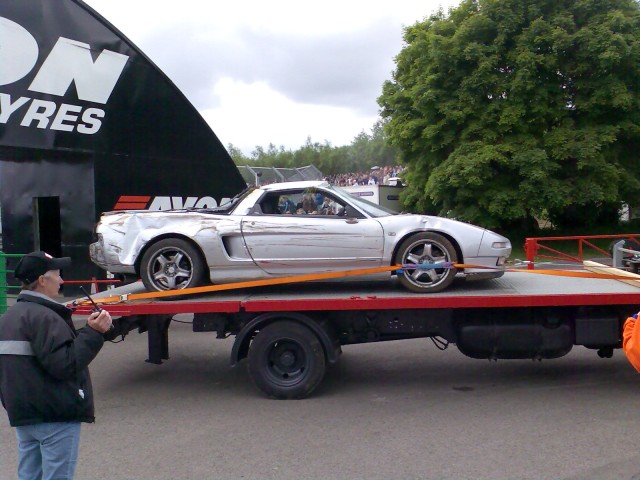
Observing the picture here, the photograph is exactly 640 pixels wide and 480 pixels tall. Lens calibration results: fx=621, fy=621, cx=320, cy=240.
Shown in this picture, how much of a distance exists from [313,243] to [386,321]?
3.67 feet

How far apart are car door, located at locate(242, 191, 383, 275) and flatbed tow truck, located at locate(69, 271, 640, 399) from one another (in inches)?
12.8

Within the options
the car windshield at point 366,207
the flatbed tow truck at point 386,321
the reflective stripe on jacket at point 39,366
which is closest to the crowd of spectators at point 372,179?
the car windshield at point 366,207

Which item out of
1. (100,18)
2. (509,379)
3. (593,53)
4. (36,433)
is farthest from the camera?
(593,53)

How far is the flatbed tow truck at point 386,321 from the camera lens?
612 cm

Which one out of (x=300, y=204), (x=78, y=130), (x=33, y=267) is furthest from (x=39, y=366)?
(x=78, y=130)

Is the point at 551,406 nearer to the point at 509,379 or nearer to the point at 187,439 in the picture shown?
the point at 509,379

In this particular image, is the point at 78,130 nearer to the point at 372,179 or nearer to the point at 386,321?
the point at 386,321

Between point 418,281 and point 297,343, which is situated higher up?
point 418,281

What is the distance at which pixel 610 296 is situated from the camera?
Answer: 611cm

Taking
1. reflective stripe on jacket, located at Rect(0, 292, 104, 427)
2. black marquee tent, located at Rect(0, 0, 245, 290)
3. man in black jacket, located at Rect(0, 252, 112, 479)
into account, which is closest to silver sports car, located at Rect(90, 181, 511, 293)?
man in black jacket, located at Rect(0, 252, 112, 479)

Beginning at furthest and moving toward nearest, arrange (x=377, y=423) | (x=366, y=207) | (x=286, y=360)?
1. (x=366, y=207)
2. (x=286, y=360)
3. (x=377, y=423)

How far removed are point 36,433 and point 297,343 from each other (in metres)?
3.50

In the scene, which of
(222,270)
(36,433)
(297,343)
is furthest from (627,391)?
(36,433)

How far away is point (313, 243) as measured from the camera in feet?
21.5
